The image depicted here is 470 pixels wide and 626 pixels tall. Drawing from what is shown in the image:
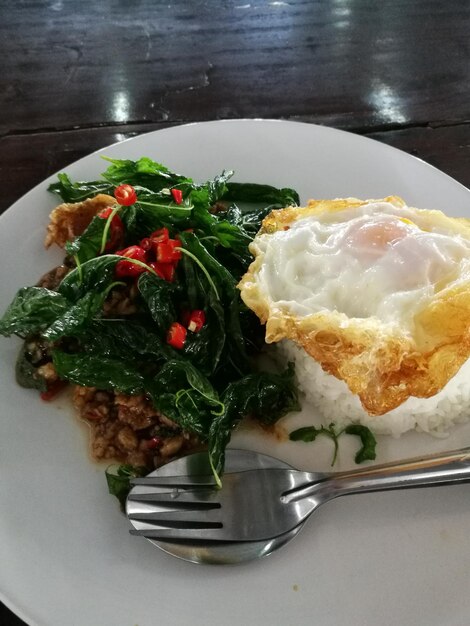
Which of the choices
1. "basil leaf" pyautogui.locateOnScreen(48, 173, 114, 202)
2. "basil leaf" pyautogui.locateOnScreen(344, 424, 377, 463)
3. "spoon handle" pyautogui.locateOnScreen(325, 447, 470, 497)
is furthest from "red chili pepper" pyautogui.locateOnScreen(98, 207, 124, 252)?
"spoon handle" pyautogui.locateOnScreen(325, 447, 470, 497)

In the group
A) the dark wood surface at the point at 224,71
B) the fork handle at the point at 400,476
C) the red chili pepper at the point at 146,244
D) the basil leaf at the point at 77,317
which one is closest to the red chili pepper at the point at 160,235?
the red chili pepper at the point at 146,244

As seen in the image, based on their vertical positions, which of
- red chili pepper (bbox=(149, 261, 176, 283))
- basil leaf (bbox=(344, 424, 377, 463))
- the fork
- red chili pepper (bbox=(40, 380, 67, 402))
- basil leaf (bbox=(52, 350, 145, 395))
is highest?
red chili pepper (bbox=(149, 261, 176, 283))

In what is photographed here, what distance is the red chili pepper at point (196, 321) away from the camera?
9.43 feet

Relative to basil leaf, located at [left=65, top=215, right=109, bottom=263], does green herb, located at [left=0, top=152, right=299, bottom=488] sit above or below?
below

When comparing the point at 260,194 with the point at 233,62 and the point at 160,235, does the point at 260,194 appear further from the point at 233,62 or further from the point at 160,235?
the point at 233,62

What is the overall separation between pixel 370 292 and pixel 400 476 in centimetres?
79

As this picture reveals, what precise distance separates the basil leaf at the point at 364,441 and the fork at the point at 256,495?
28 cm

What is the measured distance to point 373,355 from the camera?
7.70 feet

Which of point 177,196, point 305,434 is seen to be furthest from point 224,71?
point 305,434

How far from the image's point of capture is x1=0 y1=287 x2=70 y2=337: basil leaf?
2.80 m

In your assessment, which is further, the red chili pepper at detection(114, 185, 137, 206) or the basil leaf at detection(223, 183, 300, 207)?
the basil leaf at detection(223, 183, 300, 207)

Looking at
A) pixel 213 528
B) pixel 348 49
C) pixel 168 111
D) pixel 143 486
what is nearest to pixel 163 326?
pixel 143 486

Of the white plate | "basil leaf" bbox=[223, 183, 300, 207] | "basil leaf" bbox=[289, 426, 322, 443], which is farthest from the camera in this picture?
"basil leaf" bbox=[223, 183, 300, 207]

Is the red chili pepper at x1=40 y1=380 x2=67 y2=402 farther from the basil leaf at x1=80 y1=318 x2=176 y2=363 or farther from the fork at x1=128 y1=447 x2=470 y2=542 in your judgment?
the fork at x1=128 y1=447 x2=470 y2=542
